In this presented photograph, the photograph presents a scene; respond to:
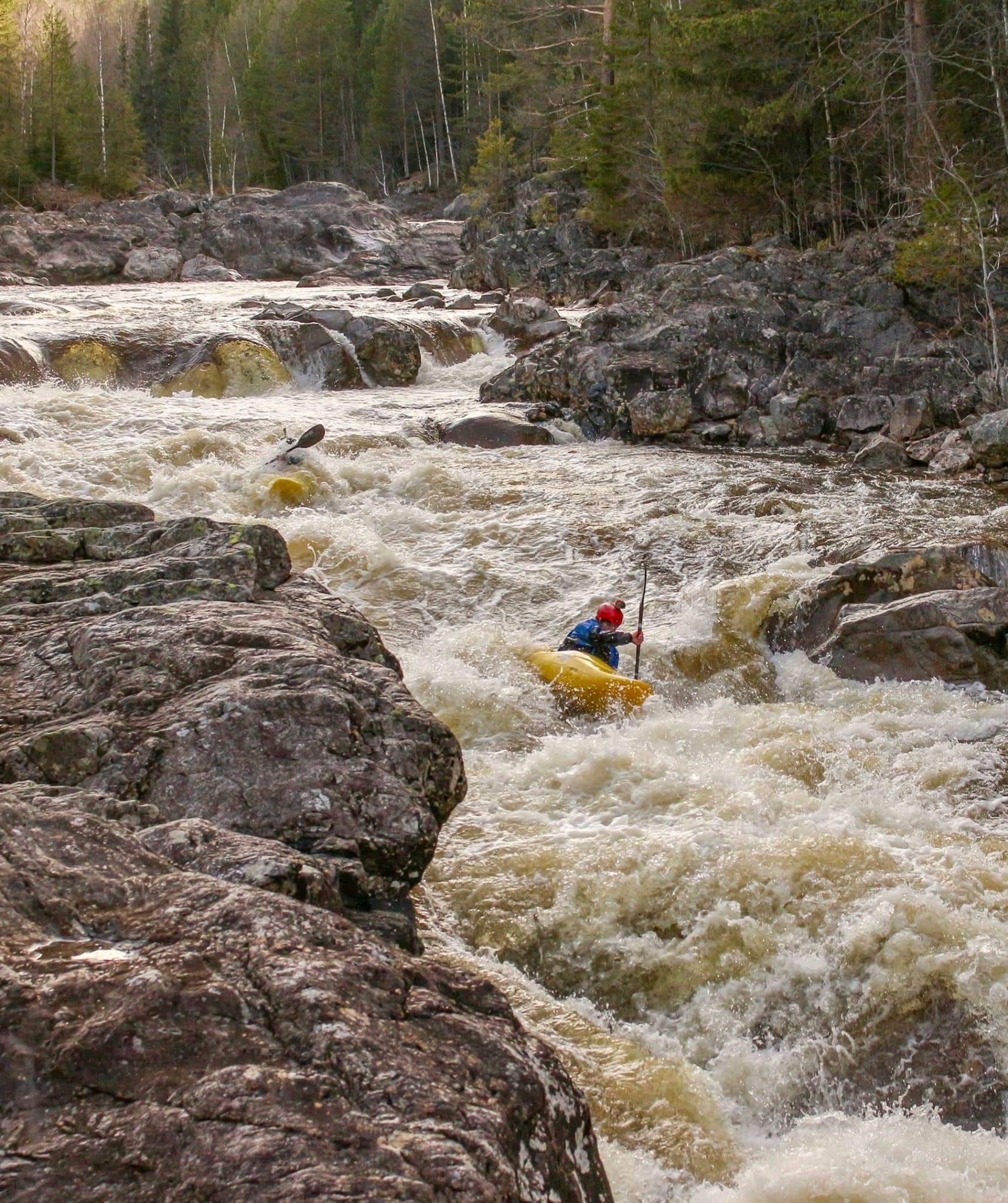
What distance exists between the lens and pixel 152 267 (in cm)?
3375

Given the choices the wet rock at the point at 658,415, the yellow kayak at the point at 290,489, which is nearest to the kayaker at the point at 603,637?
the yellow kayak at the point at 290,489

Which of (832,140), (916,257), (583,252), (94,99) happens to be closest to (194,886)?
(916,257)

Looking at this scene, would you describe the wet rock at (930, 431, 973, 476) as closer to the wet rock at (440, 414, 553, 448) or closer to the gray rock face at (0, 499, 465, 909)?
the wet rock at (440, 414, 553, 448)

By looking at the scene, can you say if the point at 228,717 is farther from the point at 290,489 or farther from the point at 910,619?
the point at 290,489

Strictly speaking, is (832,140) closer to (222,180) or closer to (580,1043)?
(580,1043)

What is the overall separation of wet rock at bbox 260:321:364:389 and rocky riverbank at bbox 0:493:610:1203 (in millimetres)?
13526

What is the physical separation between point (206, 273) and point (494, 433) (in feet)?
79.2

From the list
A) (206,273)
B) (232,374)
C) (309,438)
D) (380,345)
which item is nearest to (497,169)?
(206,273)

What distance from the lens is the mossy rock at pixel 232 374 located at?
15.9 m

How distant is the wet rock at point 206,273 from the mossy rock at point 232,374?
17928mm

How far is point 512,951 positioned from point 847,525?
7.06m

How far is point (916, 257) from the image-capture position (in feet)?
48.8

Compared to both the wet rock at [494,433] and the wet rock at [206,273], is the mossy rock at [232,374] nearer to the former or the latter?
the wet rock at [494,433]

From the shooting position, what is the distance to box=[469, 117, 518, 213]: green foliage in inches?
1310
